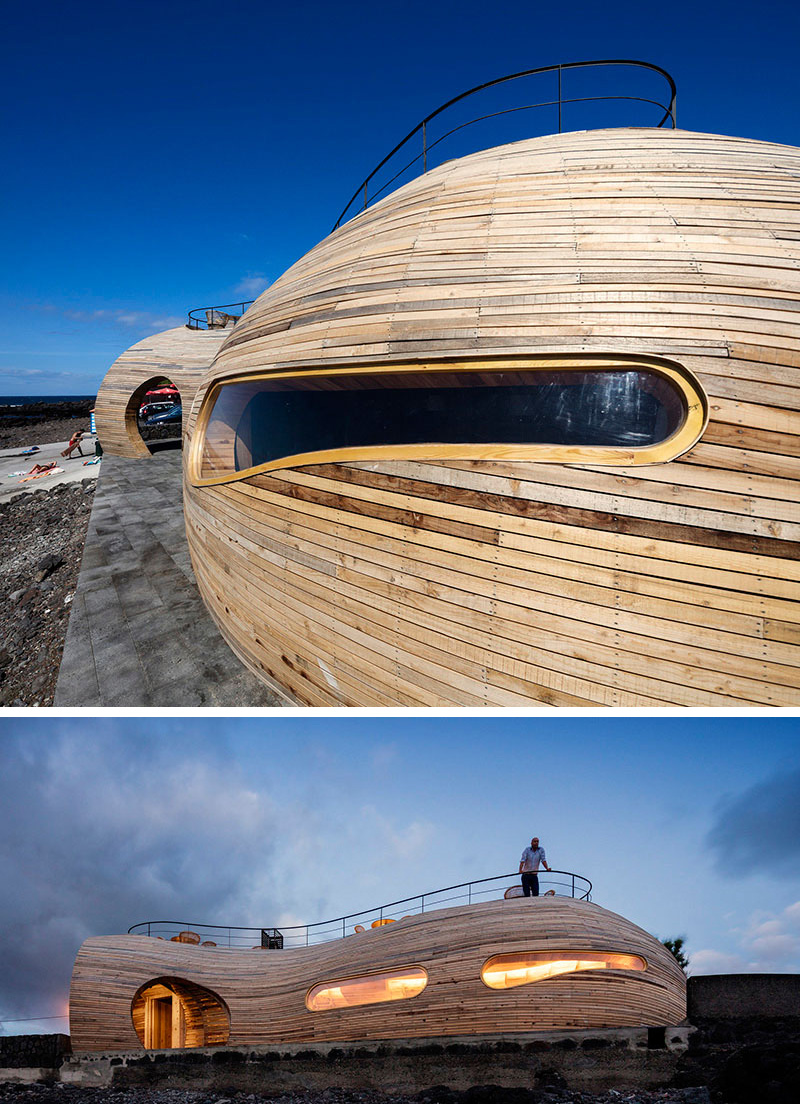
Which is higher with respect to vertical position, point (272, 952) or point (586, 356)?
point (586, 356)

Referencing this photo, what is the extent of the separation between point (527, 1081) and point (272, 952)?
3990 mm

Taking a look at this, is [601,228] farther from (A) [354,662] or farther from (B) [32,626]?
(B) [32,626]

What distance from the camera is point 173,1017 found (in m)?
9.83

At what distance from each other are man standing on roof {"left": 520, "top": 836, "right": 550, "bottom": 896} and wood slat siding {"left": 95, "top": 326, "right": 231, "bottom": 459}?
602 inches

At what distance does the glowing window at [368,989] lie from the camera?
622cm

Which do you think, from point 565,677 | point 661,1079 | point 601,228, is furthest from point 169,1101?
point 601,228

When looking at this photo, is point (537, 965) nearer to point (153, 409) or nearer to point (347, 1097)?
point (347, 1097)

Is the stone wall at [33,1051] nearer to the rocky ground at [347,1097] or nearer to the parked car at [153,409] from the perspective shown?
the rocky ground at [347,1097]

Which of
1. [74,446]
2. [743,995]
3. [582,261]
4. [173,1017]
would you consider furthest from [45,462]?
[743,995]

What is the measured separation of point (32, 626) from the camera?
28.2 feet

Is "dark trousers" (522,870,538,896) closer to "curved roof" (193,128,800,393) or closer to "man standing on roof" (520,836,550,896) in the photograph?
"man standing on roof" (520,836,550,896)

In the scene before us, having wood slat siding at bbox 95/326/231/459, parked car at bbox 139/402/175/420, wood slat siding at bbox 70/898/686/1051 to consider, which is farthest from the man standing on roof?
parked car at bbox 139/402/175/420

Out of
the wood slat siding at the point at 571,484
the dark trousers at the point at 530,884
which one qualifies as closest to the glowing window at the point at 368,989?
the dark trousers at the point at 530,884

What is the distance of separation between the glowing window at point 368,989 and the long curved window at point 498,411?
6449 mm
